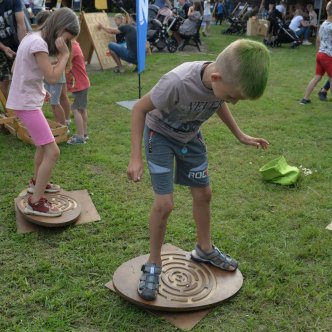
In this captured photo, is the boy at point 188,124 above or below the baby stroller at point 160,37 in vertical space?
above

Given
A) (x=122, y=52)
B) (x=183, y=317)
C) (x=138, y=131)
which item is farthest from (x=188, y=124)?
(x=122, y=52)

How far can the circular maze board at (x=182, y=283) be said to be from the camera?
251cm

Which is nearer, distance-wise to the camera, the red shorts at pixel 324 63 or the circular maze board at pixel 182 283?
the circular maze board at pixel 182 283

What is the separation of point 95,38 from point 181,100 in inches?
330

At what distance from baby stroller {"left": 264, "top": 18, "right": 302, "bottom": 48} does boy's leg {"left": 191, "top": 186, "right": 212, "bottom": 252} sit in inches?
550

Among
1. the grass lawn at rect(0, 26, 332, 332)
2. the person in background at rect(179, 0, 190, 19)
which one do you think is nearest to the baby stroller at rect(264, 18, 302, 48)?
the person in background at rect(179, 0, 190, 19)

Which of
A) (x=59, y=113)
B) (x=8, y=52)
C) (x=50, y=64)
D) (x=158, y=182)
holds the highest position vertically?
(x=50, y=64)

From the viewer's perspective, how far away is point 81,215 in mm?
3561

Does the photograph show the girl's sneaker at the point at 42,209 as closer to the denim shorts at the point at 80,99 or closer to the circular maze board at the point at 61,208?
the circular maze board at the point at 61,208

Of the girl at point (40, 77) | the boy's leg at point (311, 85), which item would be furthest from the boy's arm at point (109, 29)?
the girl at point (40, 77)

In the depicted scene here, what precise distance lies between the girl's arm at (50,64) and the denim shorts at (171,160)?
1046mm

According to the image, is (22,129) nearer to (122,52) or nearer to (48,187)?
(48,187)

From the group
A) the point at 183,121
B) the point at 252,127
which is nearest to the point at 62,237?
the point at 183,121

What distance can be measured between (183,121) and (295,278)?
50.6 inches
